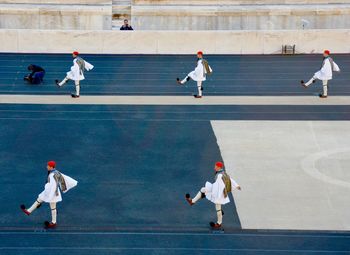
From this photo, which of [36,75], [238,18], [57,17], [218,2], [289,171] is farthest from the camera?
[218,2]

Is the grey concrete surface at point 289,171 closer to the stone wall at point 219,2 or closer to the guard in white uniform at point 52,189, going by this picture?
the guard in white uniform at point 52,189

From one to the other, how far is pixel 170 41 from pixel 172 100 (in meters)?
5.94

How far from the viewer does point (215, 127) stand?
21406 millimetres

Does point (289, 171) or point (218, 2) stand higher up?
point (218, 2)

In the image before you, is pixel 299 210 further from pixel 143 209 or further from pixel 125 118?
pixel 125 118

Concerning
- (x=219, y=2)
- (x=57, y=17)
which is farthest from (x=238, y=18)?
(x=57, y=17)

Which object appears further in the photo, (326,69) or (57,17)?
(57,17)

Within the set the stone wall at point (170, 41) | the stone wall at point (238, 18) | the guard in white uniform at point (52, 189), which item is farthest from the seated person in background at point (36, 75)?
the stone wall at point (238, 18)

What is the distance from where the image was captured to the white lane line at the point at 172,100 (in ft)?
77.6

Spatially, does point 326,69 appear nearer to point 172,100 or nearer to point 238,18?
point 172,100

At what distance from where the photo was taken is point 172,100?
24031 mm

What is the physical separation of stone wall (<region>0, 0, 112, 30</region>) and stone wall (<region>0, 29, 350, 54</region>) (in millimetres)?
6665

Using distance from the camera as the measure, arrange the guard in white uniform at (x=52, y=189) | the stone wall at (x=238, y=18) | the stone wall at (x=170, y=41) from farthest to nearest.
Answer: the stone wall at (x=238, y=18) < the stone wall at (x=170, y=41) < the guard in white uniform at (x=52, y=189)

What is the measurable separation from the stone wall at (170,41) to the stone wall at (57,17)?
21.9 feet
